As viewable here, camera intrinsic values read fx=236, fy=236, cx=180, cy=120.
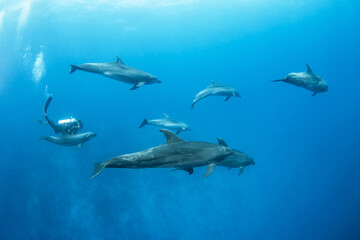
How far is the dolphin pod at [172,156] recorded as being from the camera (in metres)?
3.44

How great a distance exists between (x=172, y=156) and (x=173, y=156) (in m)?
0.02

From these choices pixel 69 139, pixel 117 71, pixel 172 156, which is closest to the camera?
pixel 172 156

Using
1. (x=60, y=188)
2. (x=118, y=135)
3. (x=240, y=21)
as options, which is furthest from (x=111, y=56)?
(x=60, y=188)

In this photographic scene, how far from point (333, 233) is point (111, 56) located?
171ft

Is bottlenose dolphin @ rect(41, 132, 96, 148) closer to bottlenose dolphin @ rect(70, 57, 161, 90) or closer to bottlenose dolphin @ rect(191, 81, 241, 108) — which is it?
bottlenose dolphin @ rect(70, 57, 161, 90)

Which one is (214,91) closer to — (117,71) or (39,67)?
(117,71)

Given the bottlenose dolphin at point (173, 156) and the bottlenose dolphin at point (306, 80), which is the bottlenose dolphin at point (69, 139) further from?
the bottlenose dolphin at point (306, 80)

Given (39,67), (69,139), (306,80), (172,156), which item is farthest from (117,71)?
(39,67)

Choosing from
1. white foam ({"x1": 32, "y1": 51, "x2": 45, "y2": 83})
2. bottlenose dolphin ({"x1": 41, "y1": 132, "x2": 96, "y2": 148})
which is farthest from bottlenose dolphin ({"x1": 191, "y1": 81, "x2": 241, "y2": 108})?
white foam ({"x1": 32, "y1": 51, "x2": 45, "y2": 83})

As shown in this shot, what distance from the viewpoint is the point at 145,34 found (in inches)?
1804

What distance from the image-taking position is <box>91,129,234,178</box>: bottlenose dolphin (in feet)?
11.3

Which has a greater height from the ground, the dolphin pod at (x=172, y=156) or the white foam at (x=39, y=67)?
the dolphin pod at (x=172, y=156)

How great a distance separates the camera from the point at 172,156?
378 cm

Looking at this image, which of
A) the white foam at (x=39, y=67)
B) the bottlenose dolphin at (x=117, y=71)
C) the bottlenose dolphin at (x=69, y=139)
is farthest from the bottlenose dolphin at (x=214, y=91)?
the white foam at (x=39, y=67)
